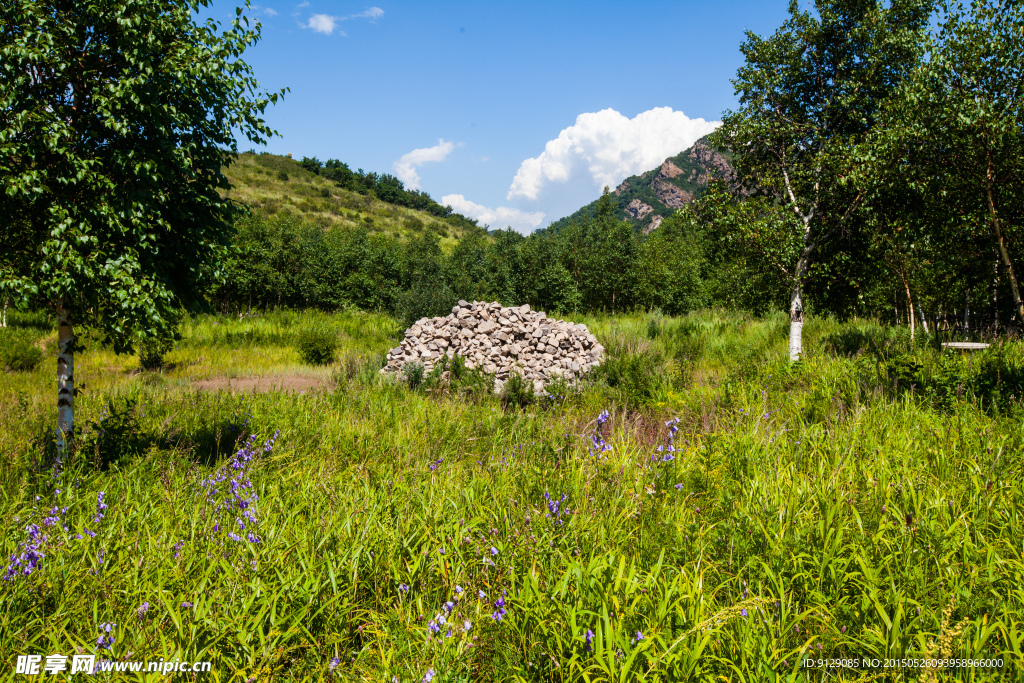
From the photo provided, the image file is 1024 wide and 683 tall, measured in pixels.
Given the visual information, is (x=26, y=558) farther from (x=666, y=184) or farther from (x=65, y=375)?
(x=666, y=184)

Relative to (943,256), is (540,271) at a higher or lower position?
higher

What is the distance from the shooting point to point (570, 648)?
195cm

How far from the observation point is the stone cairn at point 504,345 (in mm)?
10719

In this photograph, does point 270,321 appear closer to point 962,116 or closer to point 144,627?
point 144,627

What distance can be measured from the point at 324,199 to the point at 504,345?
79.0 m

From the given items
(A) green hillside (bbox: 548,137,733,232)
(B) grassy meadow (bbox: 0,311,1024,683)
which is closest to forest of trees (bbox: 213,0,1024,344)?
(B) grassy meadow (bbox: 0,311,1024,683)

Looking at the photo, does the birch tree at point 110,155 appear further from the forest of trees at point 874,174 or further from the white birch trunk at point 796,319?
the white birch trunk at point 796,319

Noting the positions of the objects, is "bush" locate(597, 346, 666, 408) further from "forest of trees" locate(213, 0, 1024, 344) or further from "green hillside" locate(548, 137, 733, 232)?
"green hillside" locate(548, 137, 733, 232)

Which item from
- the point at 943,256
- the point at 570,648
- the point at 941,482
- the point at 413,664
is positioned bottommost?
the point at 413,664

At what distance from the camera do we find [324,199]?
3132 inches

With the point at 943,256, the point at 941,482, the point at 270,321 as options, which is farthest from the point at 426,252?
the point at 941,482

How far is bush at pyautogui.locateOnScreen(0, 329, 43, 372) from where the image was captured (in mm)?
10758

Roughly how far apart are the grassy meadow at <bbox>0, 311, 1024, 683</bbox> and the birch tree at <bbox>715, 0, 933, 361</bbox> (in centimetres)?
508

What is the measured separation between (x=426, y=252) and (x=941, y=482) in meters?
32.6
